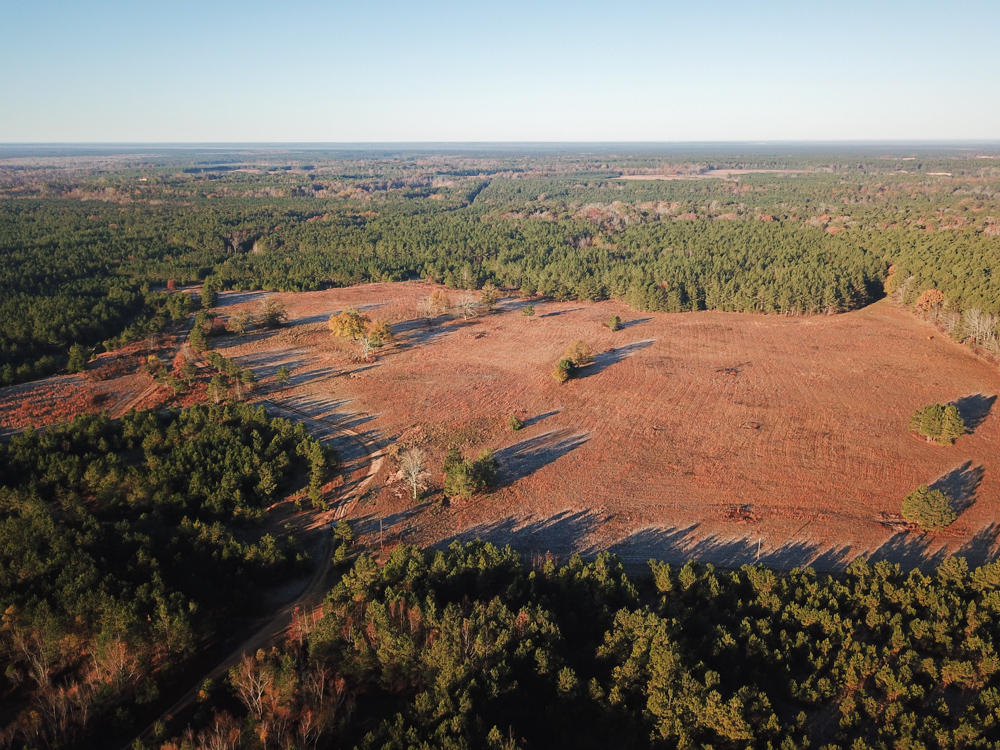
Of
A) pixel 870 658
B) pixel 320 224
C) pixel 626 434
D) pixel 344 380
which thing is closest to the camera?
pixel 870 658

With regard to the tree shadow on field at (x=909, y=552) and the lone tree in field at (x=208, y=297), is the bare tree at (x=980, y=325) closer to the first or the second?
the tree shadow on field at (x=909, y=552)

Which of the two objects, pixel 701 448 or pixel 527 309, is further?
pixel 527 309

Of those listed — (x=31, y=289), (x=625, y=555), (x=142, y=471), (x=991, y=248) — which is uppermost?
(x=991, y=248)

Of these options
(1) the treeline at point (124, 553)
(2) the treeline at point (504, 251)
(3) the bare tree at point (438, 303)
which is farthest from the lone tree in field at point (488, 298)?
(1) the treeline at point (124, 553)

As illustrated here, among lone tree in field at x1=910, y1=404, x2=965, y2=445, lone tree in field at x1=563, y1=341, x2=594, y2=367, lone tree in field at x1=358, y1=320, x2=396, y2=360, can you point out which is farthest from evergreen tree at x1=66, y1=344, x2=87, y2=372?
lone tree in field at x1=910, y1=404, x2=965, y2=445

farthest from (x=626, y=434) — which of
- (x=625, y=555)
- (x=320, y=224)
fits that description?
(x=320, y=224)

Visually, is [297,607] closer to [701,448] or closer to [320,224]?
[701,448]
